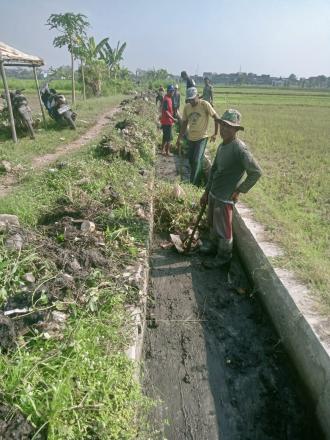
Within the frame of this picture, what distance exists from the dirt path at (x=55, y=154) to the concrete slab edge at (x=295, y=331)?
3.79m

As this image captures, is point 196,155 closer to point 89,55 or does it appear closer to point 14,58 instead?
point 14,58

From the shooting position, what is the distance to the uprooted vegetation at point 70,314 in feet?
6.09

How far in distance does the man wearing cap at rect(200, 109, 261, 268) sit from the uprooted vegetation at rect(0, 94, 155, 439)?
0.88 meters

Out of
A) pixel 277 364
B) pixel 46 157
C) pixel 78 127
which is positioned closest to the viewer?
pixel 277 364

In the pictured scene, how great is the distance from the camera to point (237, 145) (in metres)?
3.57

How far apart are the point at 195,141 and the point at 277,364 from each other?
4.03 m

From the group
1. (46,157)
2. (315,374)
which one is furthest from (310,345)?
(46,157)

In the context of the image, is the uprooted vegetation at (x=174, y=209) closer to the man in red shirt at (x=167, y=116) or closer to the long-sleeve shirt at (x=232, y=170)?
the long-sleeve shirt at (x=232, y=170)

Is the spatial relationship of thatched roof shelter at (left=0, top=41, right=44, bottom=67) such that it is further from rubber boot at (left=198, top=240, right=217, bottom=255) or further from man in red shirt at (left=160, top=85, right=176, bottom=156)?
rubber boot at (left=198, top=240, right=217, bottom=255)

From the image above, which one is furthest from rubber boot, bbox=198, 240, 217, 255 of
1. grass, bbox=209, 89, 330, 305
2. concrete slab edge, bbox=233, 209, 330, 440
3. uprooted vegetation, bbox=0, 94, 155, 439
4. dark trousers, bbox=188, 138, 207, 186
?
dark trousers, bbox=188, 138, 207, 186

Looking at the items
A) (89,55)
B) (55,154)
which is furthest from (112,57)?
(55,154)

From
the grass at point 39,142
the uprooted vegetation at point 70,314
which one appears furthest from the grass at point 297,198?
the grass at point 39,142

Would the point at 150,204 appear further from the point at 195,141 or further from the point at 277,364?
the point at 277,364

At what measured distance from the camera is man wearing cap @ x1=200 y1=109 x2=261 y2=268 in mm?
3555
